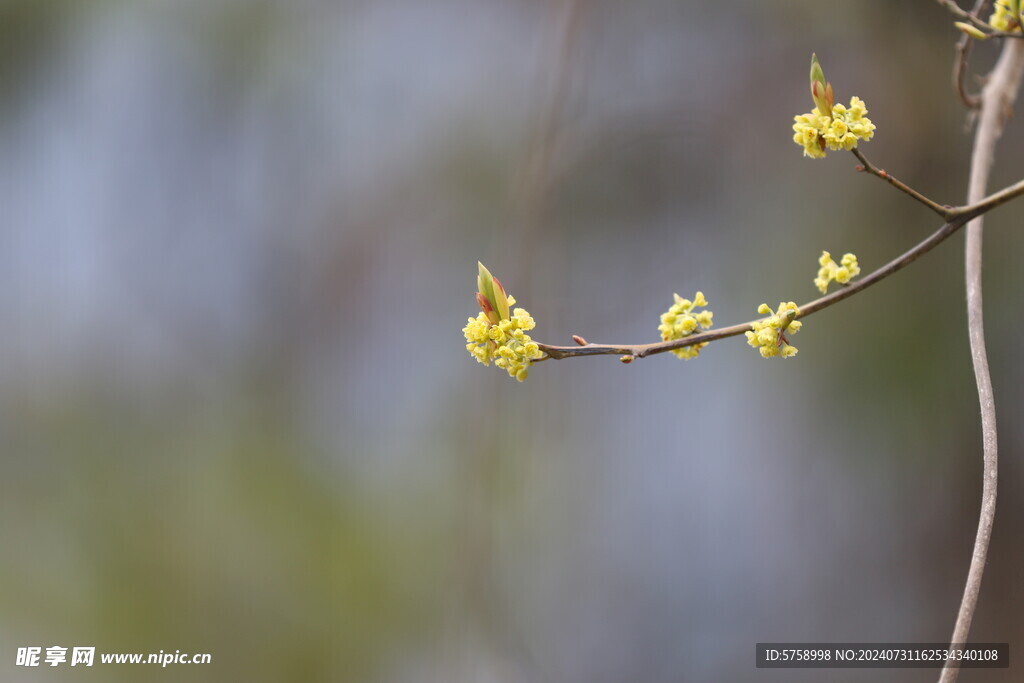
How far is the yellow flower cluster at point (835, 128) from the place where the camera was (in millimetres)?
396

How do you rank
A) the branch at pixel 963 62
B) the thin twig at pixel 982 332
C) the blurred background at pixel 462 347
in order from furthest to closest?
the blurred background at pixel 462 347 → the branch at pixel 963 62 → the thin twig at pixel 982 332

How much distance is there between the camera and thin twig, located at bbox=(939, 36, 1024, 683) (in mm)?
344

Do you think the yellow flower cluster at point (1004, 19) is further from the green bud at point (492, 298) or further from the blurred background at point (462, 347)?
the blurred background at point (462, 347)

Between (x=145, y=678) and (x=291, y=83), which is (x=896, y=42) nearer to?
(x=291, y=83)

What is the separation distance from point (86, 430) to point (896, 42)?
Result: 1792 mm

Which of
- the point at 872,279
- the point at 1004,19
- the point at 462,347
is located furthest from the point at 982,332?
the point at 462,347

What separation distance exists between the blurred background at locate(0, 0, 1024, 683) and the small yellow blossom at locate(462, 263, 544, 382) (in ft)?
3.14

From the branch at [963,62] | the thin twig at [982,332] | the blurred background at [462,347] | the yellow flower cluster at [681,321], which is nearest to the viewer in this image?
the thin twig at [982,332]

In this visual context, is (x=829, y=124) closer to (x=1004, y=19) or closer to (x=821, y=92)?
(x=821, y=92)

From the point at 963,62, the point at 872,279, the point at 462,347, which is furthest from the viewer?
the point at 462,347

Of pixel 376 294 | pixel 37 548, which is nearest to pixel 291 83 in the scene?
pixel 376 294

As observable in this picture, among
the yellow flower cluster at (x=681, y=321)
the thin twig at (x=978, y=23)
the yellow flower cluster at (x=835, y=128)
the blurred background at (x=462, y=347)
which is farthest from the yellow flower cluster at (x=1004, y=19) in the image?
the blurred background at (x=462, y=347)

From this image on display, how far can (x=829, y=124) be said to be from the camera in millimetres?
399

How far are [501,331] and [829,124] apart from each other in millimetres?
191
